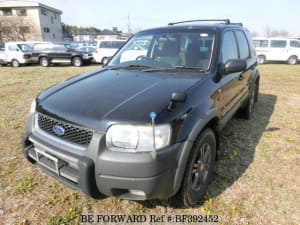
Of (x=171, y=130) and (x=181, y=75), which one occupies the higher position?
(x=181, y=75)

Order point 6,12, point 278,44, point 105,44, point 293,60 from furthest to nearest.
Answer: point 6,12
point 278,44
point 293,60
point 105,44

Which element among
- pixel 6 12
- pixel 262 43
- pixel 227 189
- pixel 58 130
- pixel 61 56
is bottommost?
pixel 227 189

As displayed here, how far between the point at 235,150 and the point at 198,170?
4.67ft

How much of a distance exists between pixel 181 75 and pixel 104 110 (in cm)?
103

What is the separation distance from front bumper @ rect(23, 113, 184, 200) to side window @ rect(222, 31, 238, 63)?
171cm

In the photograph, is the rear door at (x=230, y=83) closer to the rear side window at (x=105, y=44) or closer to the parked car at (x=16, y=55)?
the rear side window at (x=105, y=44)

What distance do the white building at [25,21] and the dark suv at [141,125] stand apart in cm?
4054

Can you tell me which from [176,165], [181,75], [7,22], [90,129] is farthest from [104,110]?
[7,22]

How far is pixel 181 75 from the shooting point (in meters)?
2.38

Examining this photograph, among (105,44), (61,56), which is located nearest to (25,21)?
(61,56)

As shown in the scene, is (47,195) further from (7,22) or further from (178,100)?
(7,22)

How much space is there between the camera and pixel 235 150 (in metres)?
3.33

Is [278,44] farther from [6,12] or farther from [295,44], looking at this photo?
[6,12]

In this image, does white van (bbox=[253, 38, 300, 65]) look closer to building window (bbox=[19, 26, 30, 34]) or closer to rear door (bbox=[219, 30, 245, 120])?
rear door (bbox=[219, 30, 245, 120])
